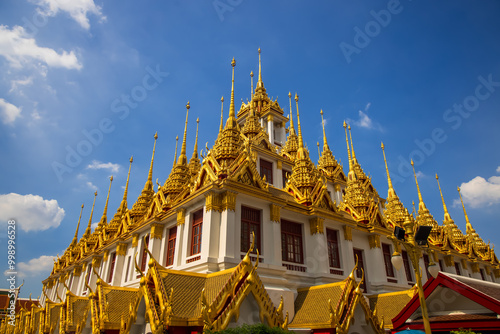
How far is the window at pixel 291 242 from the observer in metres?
16.0

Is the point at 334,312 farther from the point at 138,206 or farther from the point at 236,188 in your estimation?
the point at 138,206

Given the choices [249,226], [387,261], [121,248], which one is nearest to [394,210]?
[387,261]

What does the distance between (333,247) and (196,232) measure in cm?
760

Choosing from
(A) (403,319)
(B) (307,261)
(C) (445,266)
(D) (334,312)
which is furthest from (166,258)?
(C) (445,266)

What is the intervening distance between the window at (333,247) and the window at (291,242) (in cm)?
191

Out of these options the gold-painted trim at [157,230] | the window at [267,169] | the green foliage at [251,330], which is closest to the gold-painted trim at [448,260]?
the window at [267,169]

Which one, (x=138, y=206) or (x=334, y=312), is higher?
(x=138, y=206)

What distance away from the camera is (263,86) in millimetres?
33031

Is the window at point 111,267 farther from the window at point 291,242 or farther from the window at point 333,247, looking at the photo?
the window at point 333,247

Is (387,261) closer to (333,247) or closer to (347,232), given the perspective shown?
(347,232)

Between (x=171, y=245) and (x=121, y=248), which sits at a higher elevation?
(x=121, y=248)

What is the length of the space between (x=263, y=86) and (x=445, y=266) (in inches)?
889

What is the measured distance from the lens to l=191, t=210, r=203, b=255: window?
14816 mm

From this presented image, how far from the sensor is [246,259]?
10.6m
